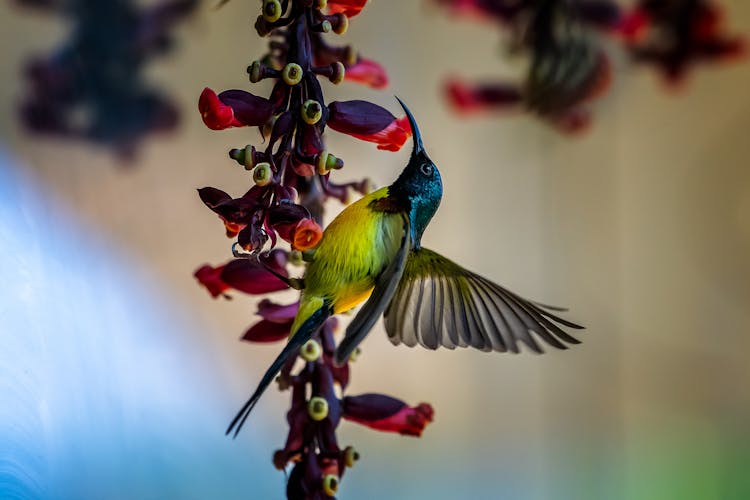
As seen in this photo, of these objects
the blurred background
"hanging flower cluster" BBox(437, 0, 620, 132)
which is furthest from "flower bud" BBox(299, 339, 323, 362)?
"hanging flower cluster" BBox(437, 0, 620, 132)

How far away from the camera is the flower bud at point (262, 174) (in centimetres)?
48

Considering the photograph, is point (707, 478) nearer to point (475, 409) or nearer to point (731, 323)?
point (731, 323)

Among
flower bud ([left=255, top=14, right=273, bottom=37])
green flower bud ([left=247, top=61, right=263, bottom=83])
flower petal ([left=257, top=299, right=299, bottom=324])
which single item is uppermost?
flower bud ([left=255, top=14, right=273, bottom=37])

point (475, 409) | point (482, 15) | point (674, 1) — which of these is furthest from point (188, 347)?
point (674, 1)

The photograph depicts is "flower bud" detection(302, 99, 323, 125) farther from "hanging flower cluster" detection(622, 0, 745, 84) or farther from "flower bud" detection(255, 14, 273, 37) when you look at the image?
"hanging flower cluster" detection(622, 0, 745, 84)

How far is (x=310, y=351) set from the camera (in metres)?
0.54

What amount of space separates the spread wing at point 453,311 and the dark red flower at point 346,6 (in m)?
0.21

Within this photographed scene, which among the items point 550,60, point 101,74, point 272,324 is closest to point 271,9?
point 272,324

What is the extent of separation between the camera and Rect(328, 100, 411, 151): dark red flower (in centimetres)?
52

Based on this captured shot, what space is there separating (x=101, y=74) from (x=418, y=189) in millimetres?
380

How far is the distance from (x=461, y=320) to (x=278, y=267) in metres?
0.18

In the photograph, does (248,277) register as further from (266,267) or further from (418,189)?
(418,189)

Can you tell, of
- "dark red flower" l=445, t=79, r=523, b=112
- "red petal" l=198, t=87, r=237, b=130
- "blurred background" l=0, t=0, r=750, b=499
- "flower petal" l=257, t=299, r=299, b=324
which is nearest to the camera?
"red petal" l=198, t=87, r=237, b=130

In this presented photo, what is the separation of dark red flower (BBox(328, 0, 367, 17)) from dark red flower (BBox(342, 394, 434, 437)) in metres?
0.27
